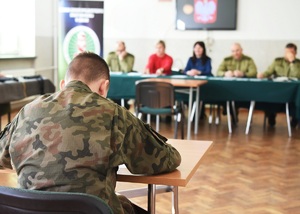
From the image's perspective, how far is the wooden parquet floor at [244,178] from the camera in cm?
362

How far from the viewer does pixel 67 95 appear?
5.45 feet

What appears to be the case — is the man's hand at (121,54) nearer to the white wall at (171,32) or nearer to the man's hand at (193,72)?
the man's hand at (193,72)

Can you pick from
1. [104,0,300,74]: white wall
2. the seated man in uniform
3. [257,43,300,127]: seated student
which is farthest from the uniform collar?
[104,0,300,74]: white wall

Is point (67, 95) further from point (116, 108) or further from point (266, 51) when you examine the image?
point (266, 51)

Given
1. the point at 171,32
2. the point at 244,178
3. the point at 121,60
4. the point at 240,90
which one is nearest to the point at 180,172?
the point at 244,178

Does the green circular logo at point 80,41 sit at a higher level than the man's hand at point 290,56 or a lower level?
higher

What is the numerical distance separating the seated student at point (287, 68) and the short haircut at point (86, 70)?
5.46 meters

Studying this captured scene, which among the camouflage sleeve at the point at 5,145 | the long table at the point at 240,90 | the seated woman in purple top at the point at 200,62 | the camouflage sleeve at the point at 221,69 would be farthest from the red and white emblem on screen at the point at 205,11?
the camouflage sleeve at the point at 5,145

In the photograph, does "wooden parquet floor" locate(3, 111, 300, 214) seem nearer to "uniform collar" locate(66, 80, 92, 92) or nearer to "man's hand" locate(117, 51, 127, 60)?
"man's hand" locate(117, 51, 127, 60)

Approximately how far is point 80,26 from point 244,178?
480cm

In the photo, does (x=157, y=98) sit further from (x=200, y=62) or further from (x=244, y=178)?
(x=200, y=62)

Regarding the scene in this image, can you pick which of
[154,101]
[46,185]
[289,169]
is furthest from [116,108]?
[154,101]

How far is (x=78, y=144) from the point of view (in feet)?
5.09

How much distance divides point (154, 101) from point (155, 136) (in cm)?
387
